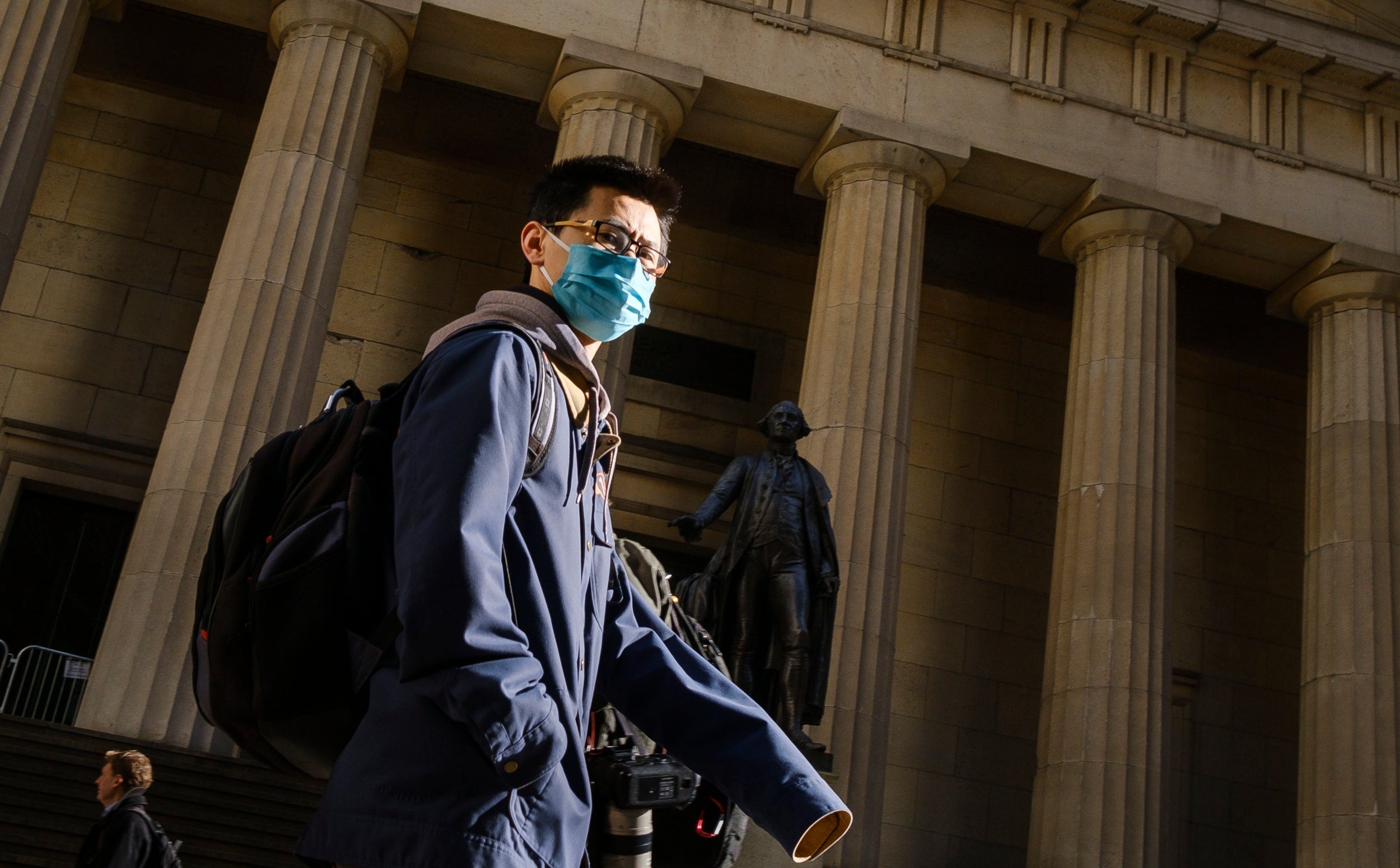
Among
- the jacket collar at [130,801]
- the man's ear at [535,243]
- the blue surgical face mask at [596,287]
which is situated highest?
the man's ear at [535,243]

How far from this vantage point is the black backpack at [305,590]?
237 cm

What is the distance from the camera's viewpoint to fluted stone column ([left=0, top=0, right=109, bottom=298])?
1576 cm

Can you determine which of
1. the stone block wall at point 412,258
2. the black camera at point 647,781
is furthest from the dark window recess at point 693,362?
the black camera at point 647,781

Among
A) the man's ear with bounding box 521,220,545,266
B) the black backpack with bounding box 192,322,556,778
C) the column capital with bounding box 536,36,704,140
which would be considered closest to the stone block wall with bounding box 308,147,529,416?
the column capital with bounding box 536,36,704,140

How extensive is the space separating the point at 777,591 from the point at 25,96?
10.1 m

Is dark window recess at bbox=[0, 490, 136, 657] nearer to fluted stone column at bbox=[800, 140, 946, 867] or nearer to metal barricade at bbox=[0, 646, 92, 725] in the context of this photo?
metal barricade at bbox=[0, 646, 92, 725]

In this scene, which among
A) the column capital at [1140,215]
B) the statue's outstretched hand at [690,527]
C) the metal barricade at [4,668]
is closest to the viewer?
the statue's outstretched hand at [690,527]

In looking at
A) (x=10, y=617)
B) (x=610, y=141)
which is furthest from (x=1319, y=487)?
(x=10, y=617)

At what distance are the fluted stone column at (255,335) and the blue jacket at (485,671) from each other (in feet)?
40.1

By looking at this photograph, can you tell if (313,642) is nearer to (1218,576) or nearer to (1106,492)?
(1106,492)

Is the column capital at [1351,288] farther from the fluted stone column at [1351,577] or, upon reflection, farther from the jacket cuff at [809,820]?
the jacket cuff at [809,820]

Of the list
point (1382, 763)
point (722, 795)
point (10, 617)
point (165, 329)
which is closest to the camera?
point (722, 795)

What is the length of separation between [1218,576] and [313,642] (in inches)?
860

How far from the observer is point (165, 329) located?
64.3 ft
